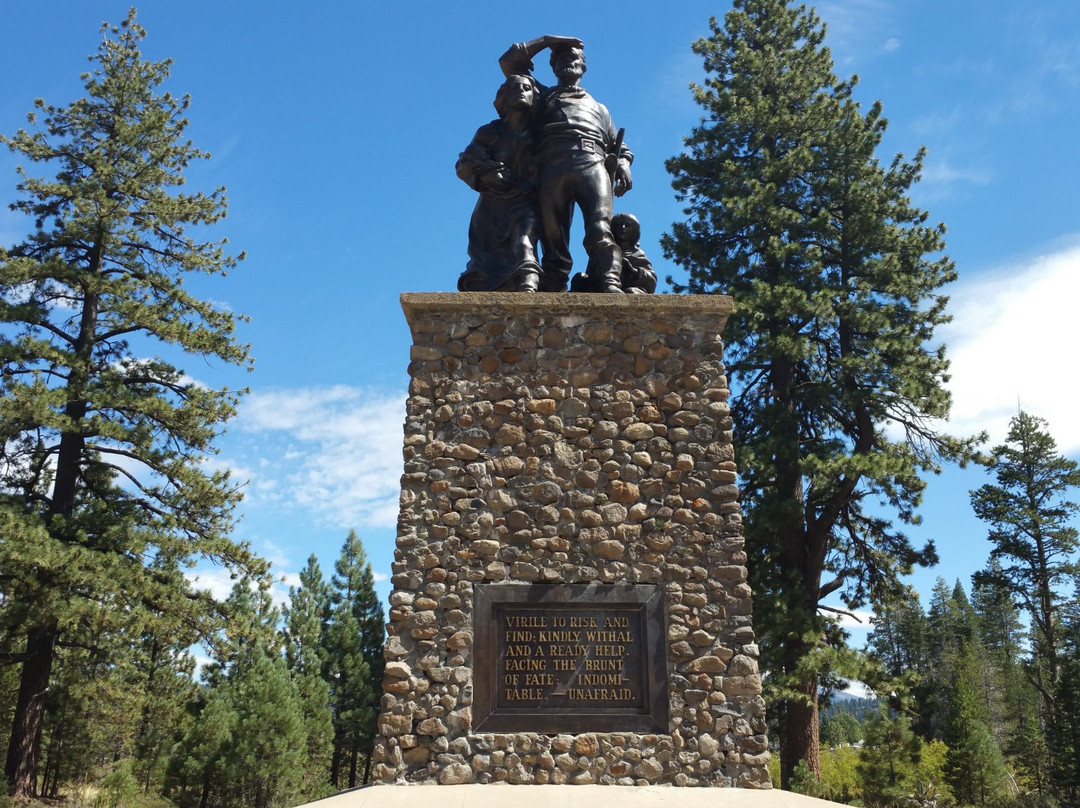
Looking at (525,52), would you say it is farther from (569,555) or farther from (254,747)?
(254,747)

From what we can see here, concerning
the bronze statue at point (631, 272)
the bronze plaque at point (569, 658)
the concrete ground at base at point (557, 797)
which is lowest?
the concrete ground at base at point (557, 797)

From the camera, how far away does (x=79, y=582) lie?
42.7 feet

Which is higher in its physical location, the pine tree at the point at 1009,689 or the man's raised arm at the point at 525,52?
the man's raised arm at the point at 525,52

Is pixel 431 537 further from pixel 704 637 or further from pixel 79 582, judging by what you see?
pixel 79 582

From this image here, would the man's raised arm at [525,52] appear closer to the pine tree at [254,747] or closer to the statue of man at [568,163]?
the statue of man at [568,163]

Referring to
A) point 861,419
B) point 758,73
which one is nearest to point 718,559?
point 861,419

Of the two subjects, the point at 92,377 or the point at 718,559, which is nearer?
the point at 718,559

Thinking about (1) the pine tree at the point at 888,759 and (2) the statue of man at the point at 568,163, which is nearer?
(2) the statue of man at the point at 568,163

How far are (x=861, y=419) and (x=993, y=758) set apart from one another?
38.6 ft

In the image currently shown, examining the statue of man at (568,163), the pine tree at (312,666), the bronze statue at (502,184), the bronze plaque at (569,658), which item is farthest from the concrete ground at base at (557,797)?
the pine tree at (312,666)

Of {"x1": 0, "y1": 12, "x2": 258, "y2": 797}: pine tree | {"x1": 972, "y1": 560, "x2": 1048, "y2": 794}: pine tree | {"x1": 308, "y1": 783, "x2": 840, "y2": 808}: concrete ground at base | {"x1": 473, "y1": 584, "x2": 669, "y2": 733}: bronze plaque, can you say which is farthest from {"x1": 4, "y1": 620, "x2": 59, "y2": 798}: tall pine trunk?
{"x1": 972, "y1": 560, "x2": 1048, "y2": 794}: pine tree

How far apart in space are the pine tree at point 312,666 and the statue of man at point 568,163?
41.2 feet

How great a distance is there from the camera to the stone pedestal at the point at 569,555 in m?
5.78

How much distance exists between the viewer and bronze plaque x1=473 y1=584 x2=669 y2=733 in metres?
5.84
